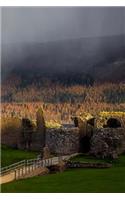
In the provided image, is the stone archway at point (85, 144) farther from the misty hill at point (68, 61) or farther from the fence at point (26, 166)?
the misty hill at point (68, 61)

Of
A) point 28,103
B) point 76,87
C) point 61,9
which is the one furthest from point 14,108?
point 61,9

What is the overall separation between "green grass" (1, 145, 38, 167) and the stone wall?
0.51 m

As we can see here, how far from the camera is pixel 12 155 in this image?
16625mm

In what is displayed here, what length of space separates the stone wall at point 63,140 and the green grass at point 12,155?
0.51 meters

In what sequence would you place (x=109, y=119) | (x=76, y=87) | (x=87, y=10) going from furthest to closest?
1. (x=109, y=119)
2. (x=76, y=87)
3. (x=87, y=10)

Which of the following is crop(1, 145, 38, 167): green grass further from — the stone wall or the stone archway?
the stone archway

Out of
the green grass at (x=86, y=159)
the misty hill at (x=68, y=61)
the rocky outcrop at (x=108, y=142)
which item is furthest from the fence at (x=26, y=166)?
the misty hill at (x=68, y=61)

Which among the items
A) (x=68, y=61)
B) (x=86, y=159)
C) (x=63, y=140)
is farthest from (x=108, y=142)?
(x=68, y=61)

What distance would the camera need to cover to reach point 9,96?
1595 cm

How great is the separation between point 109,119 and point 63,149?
116 cm

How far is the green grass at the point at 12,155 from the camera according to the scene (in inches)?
636

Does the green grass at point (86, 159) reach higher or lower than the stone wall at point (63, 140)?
lower

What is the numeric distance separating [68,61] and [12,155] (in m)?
2.29

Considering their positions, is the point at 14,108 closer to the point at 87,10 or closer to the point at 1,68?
the point at 1,68
